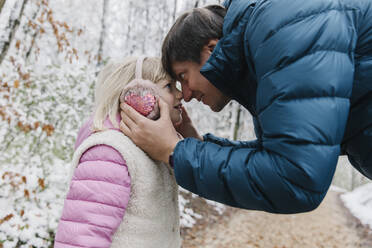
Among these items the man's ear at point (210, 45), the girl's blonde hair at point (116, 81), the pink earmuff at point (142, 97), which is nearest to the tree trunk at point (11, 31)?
the girl's blonde hair at point (116, 81)

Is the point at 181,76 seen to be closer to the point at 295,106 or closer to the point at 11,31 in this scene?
the point at 295,106

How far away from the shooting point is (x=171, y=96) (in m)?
1.74

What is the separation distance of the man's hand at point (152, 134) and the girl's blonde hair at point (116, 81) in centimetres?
13

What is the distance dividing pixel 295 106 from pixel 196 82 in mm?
821

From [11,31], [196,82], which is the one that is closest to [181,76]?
[196,82]

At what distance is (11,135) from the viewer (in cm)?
402

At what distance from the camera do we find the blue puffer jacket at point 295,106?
102cm

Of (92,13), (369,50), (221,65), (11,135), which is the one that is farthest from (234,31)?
(92,13)

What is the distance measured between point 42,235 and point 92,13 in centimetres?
1119

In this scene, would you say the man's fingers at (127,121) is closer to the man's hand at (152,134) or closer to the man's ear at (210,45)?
the man's hand at (152,134)

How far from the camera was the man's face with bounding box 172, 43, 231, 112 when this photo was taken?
5.65 ft

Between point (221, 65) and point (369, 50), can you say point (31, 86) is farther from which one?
point (369, 50)

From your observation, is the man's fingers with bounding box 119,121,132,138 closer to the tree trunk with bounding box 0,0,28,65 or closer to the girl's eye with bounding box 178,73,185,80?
the girl's eye with bounding box 178,73,185,80

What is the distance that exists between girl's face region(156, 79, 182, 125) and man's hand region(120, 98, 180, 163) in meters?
0.22
